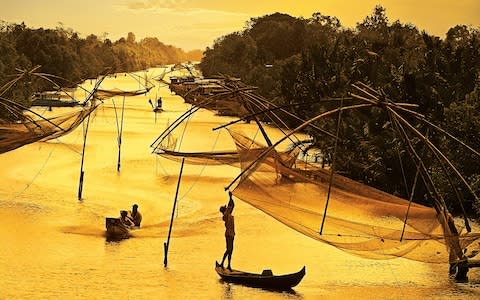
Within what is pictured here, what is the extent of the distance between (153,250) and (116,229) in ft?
3.00

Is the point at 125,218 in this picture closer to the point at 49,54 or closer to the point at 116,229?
the point at 116,229

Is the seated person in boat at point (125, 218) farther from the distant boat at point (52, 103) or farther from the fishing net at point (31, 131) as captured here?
the distant boat at point (52, 103)

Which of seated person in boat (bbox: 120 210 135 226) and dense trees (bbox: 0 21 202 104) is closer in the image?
seated person in boat (bbox: 120 210 135 226)

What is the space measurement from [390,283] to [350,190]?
1900 millimetres

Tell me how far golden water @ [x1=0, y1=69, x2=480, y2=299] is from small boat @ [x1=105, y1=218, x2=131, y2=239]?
0.54ft

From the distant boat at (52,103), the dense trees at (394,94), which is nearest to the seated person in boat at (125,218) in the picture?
the dense trees at (394,94)

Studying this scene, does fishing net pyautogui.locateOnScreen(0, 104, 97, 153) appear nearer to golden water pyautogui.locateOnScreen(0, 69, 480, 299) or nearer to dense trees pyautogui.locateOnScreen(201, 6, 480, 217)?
golden water pyautogui.locateOnScreen(0, 69, 480, 299)

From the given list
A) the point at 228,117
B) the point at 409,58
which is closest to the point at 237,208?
the point at 409,58

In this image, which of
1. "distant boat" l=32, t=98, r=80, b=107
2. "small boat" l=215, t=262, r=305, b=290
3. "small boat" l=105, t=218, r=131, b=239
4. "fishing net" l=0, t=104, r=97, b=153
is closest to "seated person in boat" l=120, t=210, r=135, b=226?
"small boat" l=105, t=218, r=131, b=239

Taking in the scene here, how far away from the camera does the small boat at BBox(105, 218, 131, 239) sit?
12055 mm

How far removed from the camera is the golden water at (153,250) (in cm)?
965

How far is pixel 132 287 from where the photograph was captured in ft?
32.1

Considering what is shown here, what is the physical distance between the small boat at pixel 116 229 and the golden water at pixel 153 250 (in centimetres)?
17

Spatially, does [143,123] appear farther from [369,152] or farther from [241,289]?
[241,289]
